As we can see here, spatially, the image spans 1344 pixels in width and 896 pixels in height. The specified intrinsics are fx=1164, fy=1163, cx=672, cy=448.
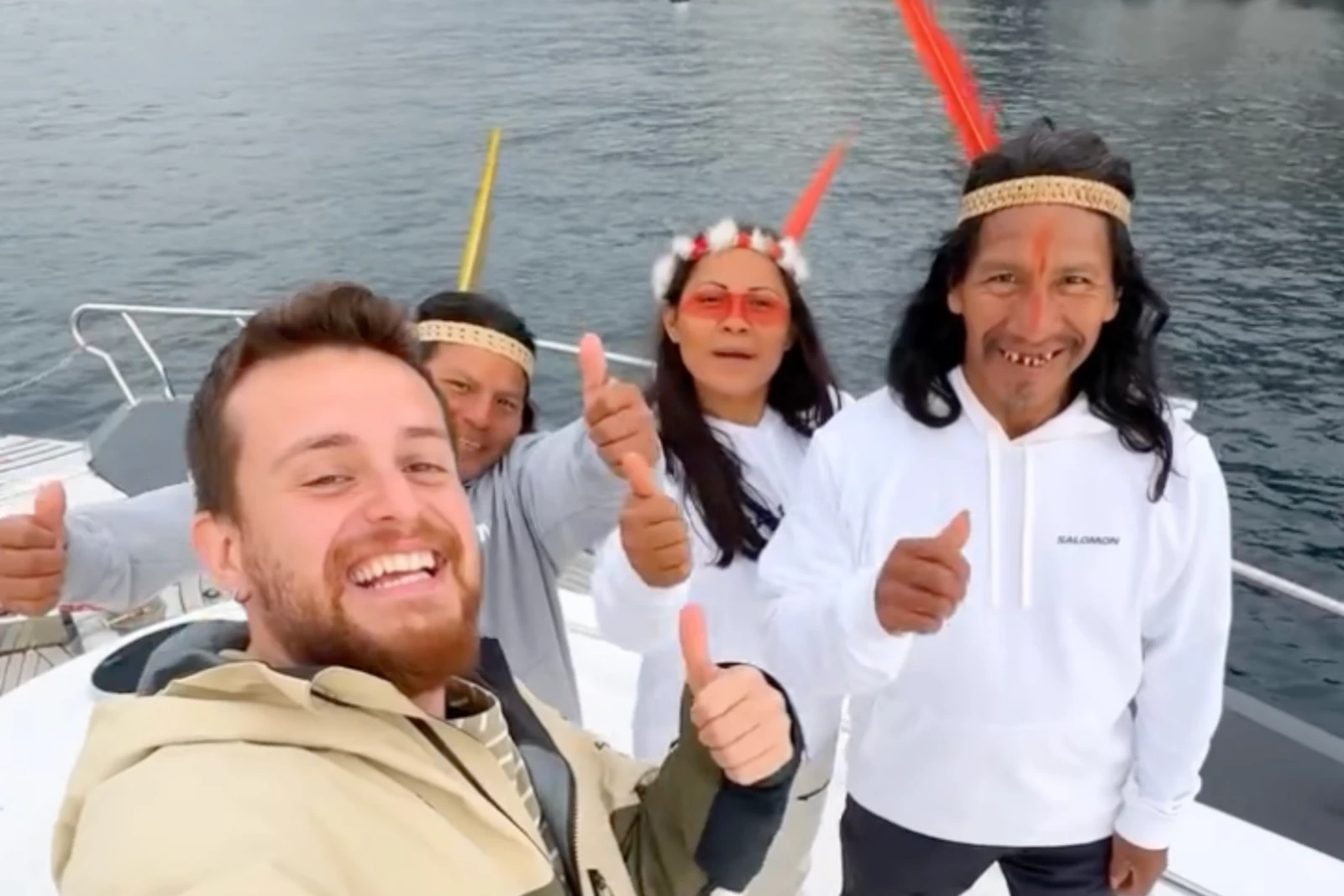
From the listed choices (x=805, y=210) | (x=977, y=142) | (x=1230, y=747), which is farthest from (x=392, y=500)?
(x=1230, y=747)

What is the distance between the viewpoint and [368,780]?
1.27 metres

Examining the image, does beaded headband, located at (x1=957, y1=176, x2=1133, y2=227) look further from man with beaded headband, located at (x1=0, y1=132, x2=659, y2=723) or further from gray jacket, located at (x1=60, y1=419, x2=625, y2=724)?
gray jacket, located at (x1=60, y1=419, x2=625, y2=724)

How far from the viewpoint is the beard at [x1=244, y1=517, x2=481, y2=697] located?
54.2 inches

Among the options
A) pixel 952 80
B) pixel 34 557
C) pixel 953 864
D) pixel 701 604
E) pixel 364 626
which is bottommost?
pixel 953 864

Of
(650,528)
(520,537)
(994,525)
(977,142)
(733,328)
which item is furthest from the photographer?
(977,142)

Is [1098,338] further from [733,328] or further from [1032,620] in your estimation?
[733,328]

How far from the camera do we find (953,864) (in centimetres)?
217

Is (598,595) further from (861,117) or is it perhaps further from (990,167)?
(861,117)

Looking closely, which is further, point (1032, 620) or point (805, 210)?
point (805, 210)

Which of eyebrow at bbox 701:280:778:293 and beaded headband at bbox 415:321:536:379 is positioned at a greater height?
Result: eyebrow at bbox 701:280:778:293

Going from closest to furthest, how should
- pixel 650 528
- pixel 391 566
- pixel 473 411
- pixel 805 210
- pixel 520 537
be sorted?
1. pixel 391 566
2. pixel 650 528
3. pixel 520 537
4. pixel 473 411
5. pixel 805 210

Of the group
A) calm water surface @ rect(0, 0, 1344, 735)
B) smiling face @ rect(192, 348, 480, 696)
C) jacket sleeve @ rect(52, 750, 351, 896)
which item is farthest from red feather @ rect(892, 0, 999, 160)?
calm water surface @ rect(0, 0, 1344, 735)

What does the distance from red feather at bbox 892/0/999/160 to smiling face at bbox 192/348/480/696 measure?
1.78 m

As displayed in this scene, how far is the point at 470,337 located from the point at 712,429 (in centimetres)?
56
